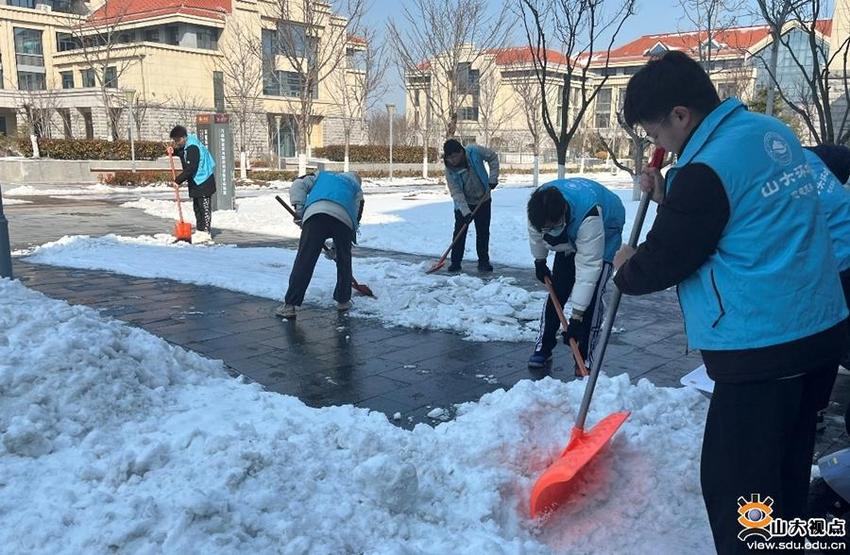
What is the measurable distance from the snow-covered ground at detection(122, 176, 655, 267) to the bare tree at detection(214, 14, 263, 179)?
1745 centimetres

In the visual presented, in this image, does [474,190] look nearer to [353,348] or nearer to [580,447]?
[353,348]

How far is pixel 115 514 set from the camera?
219 centimetres

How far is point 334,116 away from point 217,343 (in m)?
42.0

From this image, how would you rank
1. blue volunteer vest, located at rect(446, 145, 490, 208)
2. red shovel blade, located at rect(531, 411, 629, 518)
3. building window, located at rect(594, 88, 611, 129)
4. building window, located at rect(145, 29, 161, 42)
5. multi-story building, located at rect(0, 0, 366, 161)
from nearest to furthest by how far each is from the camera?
1. red shovel blade, located at rect(531, 411, 629, 518)
2. blue volunteer vest, located at rect(446, 145, 490, 208)
3. multi-story building, located at rect(0, 0, 366, 161)
4. building window, located at rect(145, 29, 161, 42)
5. building window, located at rect(594, 88, 611, 129)

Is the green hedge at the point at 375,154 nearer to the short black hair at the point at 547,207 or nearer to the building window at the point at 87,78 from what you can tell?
the building window at the point at 87,78

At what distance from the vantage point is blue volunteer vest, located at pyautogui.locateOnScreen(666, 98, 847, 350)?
1.78 m

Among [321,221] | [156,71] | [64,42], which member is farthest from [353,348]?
[64,42]

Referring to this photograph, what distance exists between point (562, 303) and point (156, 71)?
3951cm

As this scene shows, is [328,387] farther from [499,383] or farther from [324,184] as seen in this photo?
[324,184]

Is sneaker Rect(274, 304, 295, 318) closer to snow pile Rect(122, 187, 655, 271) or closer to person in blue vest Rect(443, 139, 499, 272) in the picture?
person in blue vest Rect(443, 139, 499, 272)

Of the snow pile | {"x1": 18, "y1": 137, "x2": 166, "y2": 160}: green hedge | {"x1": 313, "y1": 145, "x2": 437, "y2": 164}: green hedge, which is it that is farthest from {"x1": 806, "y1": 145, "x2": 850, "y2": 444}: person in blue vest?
{"x1": 313, "y1": 145, "x2": 437, "y2": 164}: green hedge

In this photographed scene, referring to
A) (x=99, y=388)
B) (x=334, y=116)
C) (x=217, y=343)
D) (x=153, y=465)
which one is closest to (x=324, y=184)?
(x=217, y=343)

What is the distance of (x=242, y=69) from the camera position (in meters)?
33.5

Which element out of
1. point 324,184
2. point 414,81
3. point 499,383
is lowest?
point 499,383
